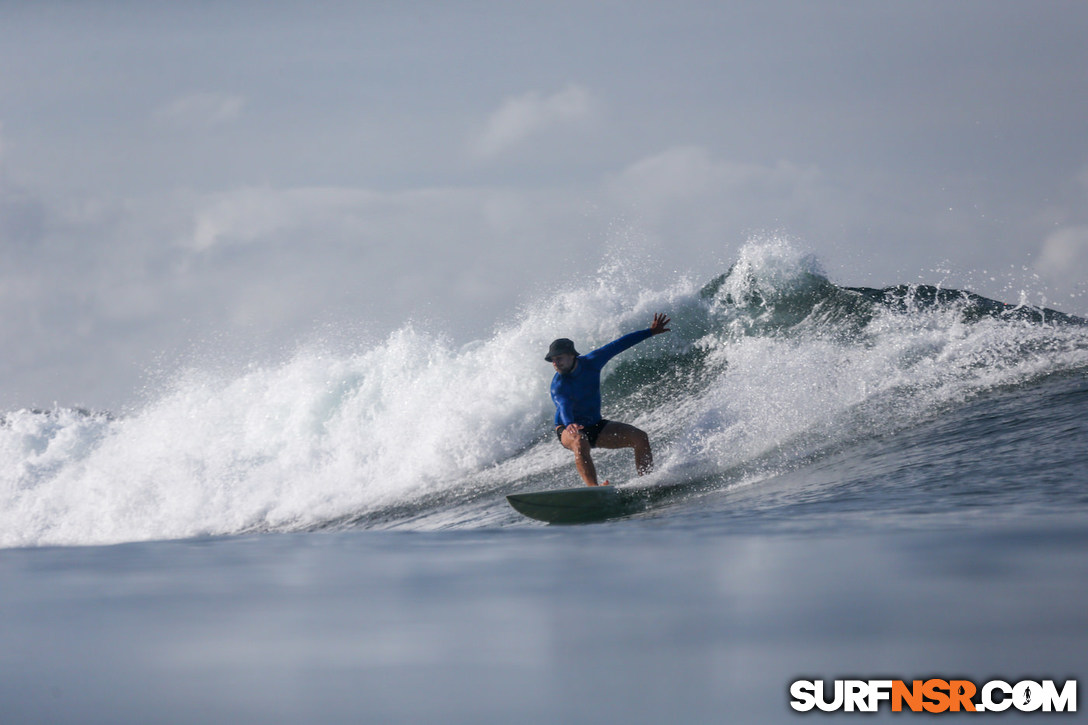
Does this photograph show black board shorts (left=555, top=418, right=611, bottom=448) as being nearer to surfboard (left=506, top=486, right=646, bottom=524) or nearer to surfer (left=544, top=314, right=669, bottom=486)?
surfer (left=544, top=314, right=669, bottom=486)

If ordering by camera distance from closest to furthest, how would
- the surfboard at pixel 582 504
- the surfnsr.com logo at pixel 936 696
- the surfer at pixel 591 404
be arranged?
1. the surfnsr.com logo at pixel 936 696
2. the surfboard at pixel 582 504
3. the surfer at pixel 591 404

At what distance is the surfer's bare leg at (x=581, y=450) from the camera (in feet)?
24.2

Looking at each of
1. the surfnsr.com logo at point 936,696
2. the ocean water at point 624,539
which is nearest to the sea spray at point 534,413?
the ocean water at point 624,539

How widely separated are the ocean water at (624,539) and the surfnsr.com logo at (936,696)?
57 mm

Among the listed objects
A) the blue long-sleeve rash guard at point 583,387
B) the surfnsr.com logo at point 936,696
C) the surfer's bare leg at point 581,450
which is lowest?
the surfnsr.com logo at point 936,696

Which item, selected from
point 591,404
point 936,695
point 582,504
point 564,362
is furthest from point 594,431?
point 936,695

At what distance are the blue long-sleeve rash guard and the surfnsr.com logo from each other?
5520 mm

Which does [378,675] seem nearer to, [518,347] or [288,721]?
[288,721]

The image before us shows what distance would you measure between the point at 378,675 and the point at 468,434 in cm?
932

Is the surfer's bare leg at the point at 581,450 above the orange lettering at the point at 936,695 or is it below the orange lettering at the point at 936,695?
above

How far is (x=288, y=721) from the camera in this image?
2213 millimetres

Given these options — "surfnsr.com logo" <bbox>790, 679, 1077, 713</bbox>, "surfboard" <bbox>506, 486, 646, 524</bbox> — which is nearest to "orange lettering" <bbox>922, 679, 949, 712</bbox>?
"surfnsr.com logo" <bbox>790, 679, 1077, 713</bbox>

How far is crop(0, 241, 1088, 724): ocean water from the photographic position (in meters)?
2.47

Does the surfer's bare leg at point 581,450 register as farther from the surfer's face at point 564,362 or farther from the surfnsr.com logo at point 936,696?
the surfnsr.com logo at point 936,696
